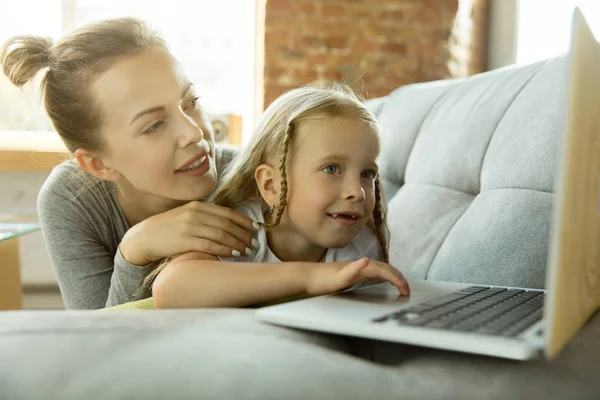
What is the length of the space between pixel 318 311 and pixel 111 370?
0.23 m

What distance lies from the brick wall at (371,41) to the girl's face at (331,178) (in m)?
2.08

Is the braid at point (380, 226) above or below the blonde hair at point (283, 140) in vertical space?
below

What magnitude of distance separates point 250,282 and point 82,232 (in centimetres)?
61

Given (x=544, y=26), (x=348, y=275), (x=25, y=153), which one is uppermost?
(x=544, y=26)

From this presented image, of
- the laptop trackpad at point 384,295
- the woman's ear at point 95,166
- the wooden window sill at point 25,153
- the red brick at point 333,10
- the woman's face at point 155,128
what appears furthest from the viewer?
the red brick at point 333,10

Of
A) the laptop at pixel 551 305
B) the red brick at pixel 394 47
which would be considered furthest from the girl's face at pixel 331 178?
the red brick at pixel 394 47

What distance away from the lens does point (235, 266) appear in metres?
0.93

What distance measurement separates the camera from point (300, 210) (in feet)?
3.64

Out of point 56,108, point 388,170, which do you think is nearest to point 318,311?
point 56,108

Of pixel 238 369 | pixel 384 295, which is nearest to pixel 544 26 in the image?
pixel 384 295

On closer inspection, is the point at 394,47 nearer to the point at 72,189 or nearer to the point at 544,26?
the point at 544,26

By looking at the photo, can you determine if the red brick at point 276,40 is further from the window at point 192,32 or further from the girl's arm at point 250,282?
the girl's arm at point 250,282

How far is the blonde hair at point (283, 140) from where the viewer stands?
112 cm

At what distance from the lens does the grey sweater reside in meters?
1.37
